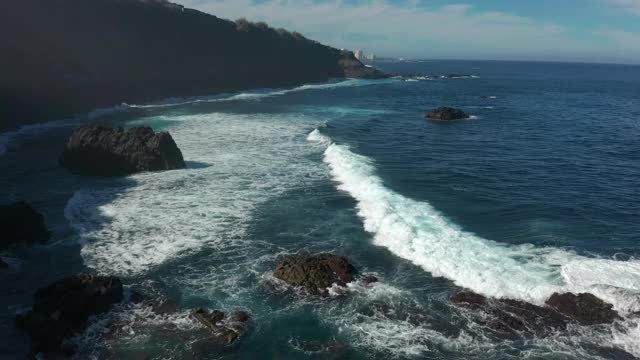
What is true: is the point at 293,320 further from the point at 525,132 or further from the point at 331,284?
the point at 525,132

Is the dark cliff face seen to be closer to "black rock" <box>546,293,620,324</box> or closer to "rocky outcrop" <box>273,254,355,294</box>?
A: "rocky outcrop" <box>273,254,355,294</box>

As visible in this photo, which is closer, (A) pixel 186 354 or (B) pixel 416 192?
(A) pixel 186 354

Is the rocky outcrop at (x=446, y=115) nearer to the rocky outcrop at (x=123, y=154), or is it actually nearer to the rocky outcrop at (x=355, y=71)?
the rocky outcrop at (x=123, y=154)

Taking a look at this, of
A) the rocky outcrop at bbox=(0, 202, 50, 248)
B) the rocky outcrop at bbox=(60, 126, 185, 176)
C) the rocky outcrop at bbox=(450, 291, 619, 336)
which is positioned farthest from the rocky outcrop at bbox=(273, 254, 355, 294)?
the rocky outcrop at bbox=(60, 126, 185, 176)


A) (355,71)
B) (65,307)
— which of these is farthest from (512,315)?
(355,71)

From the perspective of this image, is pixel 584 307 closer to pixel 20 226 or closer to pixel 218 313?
pixel 218 313

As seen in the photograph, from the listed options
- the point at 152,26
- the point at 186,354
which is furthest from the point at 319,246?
the point at 152,26

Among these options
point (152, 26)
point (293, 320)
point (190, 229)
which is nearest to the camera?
point (293, 320)
